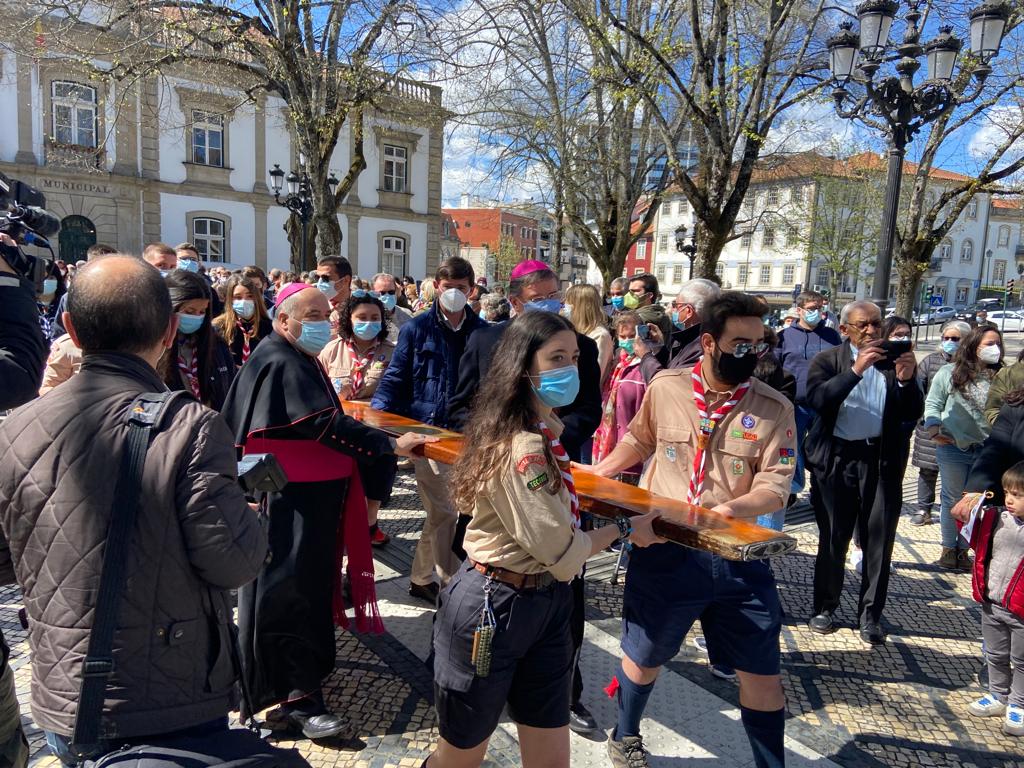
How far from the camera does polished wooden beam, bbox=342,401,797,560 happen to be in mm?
2133

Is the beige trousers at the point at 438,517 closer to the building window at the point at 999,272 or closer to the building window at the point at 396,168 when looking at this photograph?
the building window at the point at 396,168

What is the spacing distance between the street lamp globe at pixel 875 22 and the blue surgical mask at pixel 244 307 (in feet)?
23.5

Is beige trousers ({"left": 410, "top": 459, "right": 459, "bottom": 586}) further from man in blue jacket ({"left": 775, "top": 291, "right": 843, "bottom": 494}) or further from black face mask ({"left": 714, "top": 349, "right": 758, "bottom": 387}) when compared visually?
man in blue jacket ({"left": 775, "top": 291, "right": 843, "bottom": 494})

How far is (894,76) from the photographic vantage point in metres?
8.16

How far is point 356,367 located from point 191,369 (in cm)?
174

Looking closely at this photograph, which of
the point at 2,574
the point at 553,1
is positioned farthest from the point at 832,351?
the point at 553,1

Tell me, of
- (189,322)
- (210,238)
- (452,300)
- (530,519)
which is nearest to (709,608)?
(530,519)

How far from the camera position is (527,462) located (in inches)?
80.0

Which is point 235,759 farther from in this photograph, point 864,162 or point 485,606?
point 864,162

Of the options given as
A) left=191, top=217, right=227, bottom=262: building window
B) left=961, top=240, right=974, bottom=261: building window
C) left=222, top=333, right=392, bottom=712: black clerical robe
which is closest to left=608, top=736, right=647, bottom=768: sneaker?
left=222, top=333, right=392, bottom=712: black clerical robe

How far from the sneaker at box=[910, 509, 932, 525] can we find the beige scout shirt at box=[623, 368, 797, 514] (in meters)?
4.67

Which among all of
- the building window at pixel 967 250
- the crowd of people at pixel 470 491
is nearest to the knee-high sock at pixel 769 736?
the crowd of people at pixel 470 491

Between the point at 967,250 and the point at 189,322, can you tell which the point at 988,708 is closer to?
the point at 189,322

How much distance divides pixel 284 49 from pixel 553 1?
16.8ft
